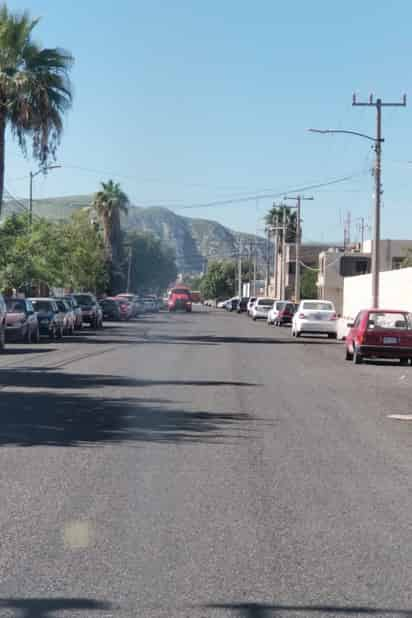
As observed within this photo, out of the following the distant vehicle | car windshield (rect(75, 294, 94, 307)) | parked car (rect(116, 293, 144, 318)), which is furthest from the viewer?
the distant vehicle

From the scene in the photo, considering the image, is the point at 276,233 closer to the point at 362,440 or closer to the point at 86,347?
the point at 86,347

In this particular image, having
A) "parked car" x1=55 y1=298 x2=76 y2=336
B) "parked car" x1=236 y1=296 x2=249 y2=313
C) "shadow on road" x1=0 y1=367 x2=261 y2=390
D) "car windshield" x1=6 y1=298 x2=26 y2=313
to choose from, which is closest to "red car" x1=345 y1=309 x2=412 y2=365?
"shadow on road" x1=0 y1=367 x2=261 y2=390

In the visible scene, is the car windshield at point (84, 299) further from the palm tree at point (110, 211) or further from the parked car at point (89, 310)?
the palm tree at point (110, 211)

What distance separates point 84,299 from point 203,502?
1902 inches

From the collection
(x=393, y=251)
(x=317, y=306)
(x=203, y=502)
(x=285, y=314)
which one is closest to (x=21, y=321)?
(x=317, y=306)

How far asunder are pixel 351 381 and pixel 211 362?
5.92 meters

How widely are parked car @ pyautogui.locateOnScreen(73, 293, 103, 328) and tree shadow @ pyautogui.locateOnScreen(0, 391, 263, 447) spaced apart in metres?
37.9

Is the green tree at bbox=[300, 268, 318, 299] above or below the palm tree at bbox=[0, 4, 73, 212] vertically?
below

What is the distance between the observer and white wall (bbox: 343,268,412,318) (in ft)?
172

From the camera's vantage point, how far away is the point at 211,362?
94.4 feet

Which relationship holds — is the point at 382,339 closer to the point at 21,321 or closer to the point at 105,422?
the point at 21,321

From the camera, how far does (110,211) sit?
94.7m

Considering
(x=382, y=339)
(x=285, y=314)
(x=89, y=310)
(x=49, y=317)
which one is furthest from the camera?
(x=285, y=314)

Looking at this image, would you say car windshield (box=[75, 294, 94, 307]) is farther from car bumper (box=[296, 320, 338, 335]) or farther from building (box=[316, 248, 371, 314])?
building (box=[316, 248, 371, 314])
